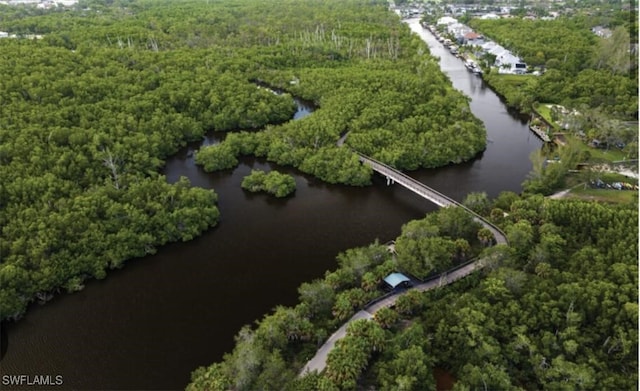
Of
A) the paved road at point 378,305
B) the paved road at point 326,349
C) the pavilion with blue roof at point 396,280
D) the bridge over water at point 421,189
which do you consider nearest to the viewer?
the paved road at point 326,349

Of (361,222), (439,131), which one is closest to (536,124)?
(439,131)

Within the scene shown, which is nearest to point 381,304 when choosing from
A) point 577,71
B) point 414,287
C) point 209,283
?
point 414,287

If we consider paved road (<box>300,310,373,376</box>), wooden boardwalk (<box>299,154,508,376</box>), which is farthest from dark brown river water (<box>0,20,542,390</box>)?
paved road (<box>300,310,373,376</box>)

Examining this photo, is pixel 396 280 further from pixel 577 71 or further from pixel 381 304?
pixel 577 71

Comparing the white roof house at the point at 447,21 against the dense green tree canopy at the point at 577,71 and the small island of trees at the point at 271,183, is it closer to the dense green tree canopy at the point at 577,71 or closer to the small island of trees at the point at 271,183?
the dense green tree canopy at the point at 577,71

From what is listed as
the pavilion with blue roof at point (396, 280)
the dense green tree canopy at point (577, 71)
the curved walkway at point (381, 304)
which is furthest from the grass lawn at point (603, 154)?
the pavilion with blue roof at point (396, 280)

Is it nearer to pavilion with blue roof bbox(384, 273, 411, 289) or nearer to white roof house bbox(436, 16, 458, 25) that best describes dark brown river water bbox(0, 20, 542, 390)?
pavilion with blue roof bbox(384, 273, 411, 289)
